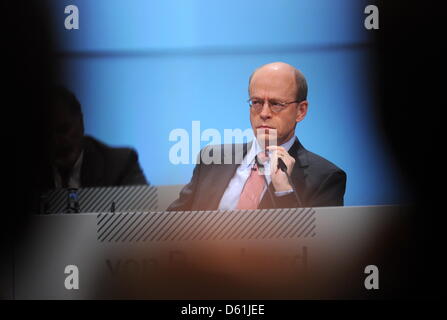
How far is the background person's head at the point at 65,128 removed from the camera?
12.3 feet

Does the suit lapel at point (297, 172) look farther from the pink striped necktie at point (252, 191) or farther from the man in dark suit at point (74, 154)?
the man in dark suit at point (74, 154)

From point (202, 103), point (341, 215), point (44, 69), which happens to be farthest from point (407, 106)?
point (44, 69)

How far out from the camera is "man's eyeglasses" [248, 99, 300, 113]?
12.0 feet

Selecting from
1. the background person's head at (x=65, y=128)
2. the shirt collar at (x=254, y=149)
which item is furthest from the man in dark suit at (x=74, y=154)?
the shirt collar at (x=254, y=149)

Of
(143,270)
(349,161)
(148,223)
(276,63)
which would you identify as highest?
(276,63)

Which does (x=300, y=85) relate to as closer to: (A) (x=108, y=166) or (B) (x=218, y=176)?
Answer: (B) (x=218, y=176)

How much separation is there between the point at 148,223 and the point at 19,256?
0.73 m

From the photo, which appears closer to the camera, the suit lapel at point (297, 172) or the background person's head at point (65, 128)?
the suit lapel at point (297, 172)

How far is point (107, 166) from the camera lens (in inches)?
148

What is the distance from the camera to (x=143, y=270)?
12.2 ft

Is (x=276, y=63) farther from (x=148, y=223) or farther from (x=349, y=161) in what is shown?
(x=148, y=223)

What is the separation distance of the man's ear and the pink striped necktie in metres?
0.34

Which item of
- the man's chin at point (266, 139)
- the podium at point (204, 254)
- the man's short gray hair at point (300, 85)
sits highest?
the man's short gray hair at point (300, 85)

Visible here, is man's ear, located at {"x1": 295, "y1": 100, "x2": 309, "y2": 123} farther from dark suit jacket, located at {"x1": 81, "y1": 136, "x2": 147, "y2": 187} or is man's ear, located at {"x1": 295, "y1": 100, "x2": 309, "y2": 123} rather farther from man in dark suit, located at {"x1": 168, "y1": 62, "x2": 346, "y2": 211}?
dark suit jacket, located at {"x1": 81, "y1": 136, "x2": 147, "y2": 187}
